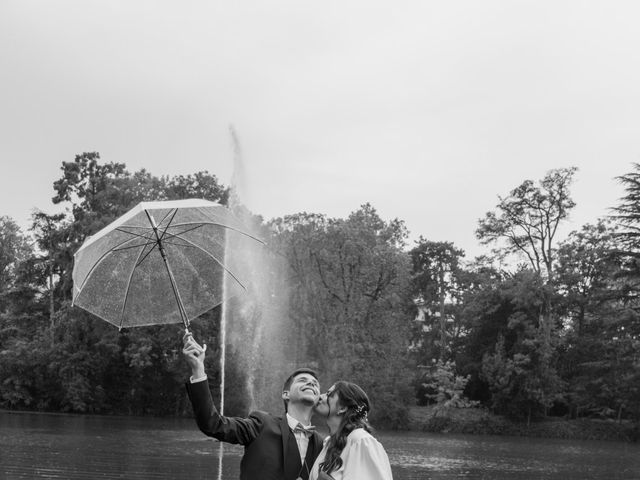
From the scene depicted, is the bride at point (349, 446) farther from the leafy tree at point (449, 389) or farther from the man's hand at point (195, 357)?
the leafy tree at point (449, 389)

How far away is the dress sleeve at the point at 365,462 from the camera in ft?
13.1

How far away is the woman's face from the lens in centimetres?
430

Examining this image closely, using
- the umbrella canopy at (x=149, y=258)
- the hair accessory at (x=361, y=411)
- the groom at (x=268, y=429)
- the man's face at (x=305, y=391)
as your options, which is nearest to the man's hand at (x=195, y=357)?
the groom at (x=268, y=429)

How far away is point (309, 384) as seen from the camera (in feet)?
14.6

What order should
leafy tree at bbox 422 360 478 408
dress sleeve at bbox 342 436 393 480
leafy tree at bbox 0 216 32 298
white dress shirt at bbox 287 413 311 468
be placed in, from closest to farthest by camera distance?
dress sleeve at bbox 342 436 393 480 → white dress shirt at bbox 287 413 311 468 → leafy tree at bbox 422 360 478 408 → leafy tree at bbox 0 216 32 298

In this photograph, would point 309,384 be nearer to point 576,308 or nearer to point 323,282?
point 323,282

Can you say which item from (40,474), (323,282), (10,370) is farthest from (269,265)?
(40,474)

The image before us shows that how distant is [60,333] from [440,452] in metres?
28.4

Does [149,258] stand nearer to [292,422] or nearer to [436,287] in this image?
[292,422]

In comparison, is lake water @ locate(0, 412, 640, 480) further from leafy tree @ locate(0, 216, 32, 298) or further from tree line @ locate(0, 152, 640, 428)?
leafy tree @ locate(0, 216, 32, 298)

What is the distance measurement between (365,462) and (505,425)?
43988mm

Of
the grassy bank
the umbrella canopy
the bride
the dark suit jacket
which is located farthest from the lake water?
the bride

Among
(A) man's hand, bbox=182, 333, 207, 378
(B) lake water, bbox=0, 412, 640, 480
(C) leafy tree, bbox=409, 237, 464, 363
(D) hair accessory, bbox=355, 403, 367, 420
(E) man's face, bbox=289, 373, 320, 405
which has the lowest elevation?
(B) lake water, bbox=0, 412, 640, 480

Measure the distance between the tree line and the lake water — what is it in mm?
6456
